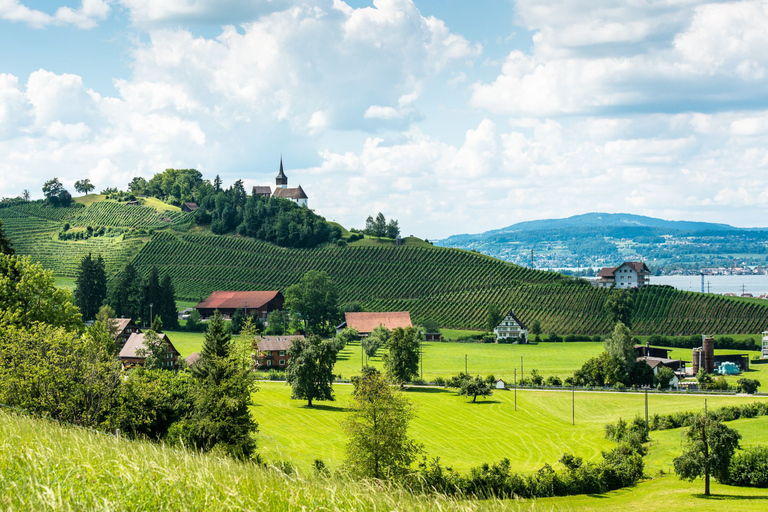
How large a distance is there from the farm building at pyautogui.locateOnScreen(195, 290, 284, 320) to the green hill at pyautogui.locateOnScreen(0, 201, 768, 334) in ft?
22.1

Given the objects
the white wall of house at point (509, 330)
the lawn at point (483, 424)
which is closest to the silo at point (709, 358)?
the lawn at point (483, 424)

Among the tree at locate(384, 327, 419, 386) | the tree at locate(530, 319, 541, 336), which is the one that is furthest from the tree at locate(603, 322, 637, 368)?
the tree at locate(530, 319, 541, 336)

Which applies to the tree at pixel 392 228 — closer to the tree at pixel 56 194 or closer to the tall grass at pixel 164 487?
the tree at pixel 56 194

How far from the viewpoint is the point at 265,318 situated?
114m

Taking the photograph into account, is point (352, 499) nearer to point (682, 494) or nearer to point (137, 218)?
point (682, 494)

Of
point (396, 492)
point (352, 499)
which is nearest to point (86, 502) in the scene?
point (352, 499)

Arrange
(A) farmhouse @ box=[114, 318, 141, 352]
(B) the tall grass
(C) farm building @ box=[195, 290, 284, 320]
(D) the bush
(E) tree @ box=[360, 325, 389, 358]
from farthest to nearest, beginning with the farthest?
(C) farm building @ box=[195, 290, 284, 320] < (E) tree @ box=[360, 325, 389, 358] < (A) farmhouse @ box=[114, 318, 141, 352] < (D) the bush < (B) the tall grass

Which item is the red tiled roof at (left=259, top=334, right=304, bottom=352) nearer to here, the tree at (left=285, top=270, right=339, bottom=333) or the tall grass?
the tree at (left=285, top=270, right=339, bottom=333)

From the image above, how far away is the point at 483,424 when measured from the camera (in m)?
56.9

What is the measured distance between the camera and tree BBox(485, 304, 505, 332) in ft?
346

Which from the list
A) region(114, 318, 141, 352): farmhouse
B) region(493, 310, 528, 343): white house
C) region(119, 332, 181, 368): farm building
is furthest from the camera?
region(493, 310, 528, 343): white house

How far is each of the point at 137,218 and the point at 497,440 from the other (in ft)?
421

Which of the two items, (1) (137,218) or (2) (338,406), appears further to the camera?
(1) (137,218)

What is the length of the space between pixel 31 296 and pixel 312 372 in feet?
101
